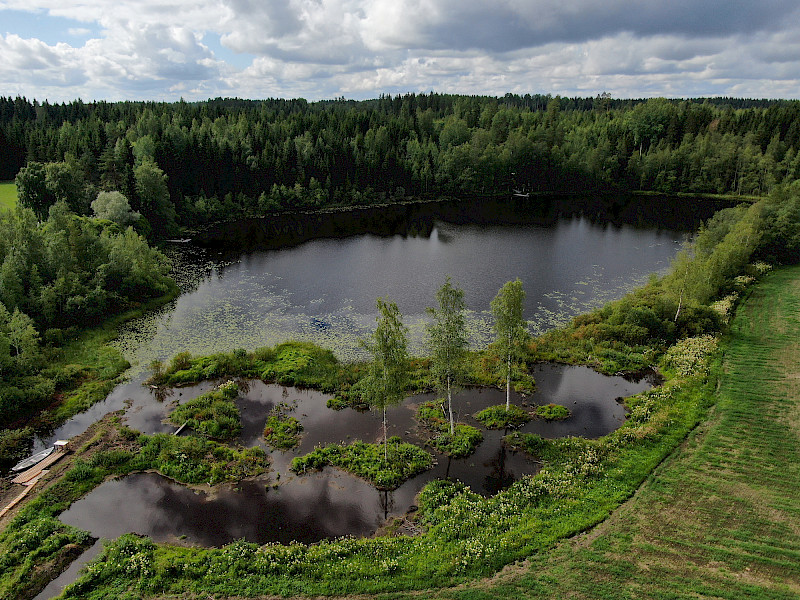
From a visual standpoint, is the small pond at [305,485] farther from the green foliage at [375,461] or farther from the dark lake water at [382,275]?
the dark lake water at [382,275]

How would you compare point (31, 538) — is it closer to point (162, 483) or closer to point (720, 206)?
point (162, 483)

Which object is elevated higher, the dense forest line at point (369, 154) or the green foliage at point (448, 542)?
the dense forest line at point (369, 154)

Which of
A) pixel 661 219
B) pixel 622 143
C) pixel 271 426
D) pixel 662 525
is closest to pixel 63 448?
pixel 271 426

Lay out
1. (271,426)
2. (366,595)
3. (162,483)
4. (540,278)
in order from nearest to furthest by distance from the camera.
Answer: (366,595) → (162,483) → (271,426) → (540,278)

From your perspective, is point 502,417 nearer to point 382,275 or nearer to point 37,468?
point 37,468

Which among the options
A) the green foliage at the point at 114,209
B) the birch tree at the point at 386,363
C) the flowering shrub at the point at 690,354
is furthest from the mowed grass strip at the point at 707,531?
the green foliage at the point at 114,209

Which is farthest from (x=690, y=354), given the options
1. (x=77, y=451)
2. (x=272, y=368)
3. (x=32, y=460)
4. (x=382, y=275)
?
(x=32, y=460)
